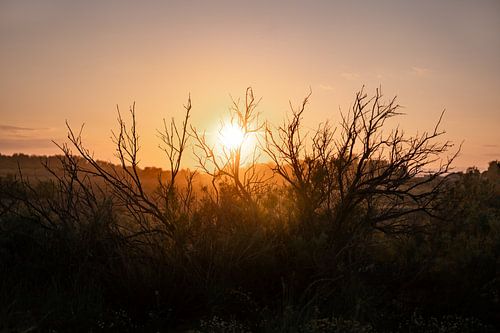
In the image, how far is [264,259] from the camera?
844cm

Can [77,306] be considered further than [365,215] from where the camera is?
No

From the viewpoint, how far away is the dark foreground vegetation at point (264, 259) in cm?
758

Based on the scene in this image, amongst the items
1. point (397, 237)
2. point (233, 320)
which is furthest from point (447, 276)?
point (233, 320)

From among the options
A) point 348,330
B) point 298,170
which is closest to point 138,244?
point 298,170

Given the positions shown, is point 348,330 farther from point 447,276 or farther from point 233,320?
point 447,276

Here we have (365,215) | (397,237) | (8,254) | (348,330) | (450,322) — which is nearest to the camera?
(348,330)

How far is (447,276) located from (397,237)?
4.72ft

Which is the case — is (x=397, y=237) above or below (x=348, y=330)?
above

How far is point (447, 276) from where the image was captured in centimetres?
904

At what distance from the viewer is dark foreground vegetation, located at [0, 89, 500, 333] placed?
758 cm

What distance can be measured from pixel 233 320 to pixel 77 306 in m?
2.17

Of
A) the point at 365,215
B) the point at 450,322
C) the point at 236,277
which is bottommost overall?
the point at 450,322

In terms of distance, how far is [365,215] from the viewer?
9.60m

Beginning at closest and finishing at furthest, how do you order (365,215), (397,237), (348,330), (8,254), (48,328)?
(348,330), (48,328), (8,254), (365,215), (397,237)
